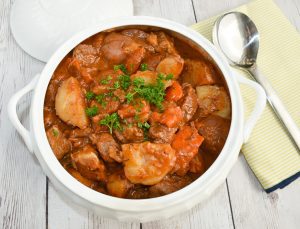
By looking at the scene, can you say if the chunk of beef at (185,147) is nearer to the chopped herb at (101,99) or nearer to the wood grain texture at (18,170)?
the chopped herb at (101,99)

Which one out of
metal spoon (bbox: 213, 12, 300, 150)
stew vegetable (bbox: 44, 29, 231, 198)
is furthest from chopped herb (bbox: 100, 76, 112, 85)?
metal spoon (bbox: 213, 12, 300, 150)

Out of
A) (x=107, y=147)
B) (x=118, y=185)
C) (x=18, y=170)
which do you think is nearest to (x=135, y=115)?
(x=107, y=147)

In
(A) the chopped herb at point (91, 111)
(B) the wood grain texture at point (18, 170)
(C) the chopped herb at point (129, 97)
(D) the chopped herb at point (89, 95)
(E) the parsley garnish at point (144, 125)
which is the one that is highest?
(C) the chopped herb at point (129, 97)

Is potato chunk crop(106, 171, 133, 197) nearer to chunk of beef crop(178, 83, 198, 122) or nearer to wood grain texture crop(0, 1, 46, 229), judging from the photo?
chunk of beef crop(178, 83, 198, 122)

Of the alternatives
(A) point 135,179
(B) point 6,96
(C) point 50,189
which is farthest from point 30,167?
(A) point 135,179

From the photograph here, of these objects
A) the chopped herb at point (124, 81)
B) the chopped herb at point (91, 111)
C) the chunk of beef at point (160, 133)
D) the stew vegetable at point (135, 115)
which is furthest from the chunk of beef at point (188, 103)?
the chopped herb at point (91, 111)

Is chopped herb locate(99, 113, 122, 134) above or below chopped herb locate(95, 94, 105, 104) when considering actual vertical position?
below
